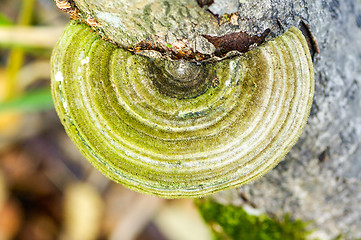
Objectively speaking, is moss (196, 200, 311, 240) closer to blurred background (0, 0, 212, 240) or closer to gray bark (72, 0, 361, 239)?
gray bark (72, 0, 361, 239)

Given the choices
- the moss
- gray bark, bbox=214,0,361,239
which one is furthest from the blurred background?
gray bark, bbox=214,0,361,239

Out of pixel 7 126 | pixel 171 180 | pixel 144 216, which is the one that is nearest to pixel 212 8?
pixel 171 180

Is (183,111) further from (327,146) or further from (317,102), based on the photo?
(327,146)

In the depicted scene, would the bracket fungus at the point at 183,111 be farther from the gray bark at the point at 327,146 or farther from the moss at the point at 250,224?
the moss at the point at 250,224

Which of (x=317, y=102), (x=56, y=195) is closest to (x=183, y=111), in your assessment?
(x=317, y=102)

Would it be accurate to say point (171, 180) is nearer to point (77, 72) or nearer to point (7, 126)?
point (77, 72)

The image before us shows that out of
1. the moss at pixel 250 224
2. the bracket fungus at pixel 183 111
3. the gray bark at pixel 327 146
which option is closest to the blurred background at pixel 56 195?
the moss at pixel 250 224
